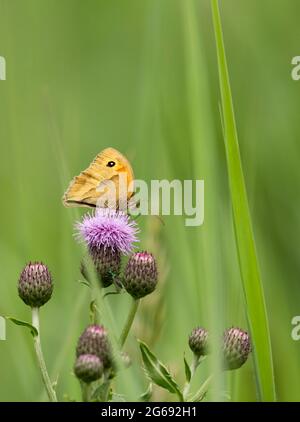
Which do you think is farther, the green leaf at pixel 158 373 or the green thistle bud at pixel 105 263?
the green thistle bud at pixel 105 263

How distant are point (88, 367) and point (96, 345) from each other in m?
0.07

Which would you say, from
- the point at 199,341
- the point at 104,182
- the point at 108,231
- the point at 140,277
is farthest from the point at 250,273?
the point at 104,182

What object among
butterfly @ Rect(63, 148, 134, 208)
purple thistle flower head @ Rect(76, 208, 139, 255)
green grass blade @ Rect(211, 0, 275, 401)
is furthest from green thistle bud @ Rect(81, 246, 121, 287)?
green grass blade @ Rect(211, 0, 275, 401)

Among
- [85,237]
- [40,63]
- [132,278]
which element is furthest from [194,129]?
[40,63]

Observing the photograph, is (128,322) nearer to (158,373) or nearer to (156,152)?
(158,373)

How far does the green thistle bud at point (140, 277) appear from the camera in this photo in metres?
2.75

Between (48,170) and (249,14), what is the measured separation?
1633 millimetres

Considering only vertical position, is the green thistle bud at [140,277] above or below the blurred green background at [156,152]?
below

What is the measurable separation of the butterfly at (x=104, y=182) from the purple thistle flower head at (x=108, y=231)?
0.05 meters

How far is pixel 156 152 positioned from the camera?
3.61 meters

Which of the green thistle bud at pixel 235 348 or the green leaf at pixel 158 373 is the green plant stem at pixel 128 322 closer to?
the green leaf at pixel 158 373

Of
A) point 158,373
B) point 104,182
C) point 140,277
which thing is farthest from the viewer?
point 104,182

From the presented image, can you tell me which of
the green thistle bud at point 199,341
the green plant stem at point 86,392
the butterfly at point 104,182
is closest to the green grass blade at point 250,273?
the green thistle bud at point 199,341

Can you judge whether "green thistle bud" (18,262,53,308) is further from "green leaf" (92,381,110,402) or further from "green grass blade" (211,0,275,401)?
"green grass blade" (211,0,275,401)
